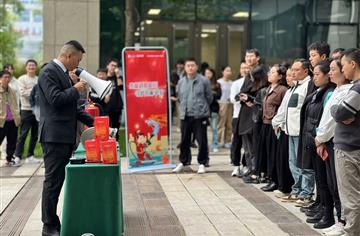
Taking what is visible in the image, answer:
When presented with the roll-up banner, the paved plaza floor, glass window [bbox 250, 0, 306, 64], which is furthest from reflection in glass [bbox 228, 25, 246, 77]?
the paved plaza floor

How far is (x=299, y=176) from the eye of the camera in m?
6.82

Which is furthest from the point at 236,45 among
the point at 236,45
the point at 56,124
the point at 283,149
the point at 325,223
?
the point at 56,124

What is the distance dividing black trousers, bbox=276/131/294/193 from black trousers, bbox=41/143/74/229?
A: 3072 millimetres

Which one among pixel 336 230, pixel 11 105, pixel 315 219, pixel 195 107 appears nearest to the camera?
pixel 336 230

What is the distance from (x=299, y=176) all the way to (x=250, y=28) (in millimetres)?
10166

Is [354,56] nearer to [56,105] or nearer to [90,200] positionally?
[90,200]

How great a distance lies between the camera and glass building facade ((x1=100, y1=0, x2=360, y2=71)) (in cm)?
1598

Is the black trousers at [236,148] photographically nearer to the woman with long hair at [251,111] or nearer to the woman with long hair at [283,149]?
the woman with long hair at [251,111]

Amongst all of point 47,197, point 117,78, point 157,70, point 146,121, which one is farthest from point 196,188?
point 117,78

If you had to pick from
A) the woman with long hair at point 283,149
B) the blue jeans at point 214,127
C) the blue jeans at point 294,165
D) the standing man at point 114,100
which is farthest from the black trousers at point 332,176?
the blue jeans at point 214,127

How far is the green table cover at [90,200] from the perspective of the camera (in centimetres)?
455

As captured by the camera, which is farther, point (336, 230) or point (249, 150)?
point (249, 150)

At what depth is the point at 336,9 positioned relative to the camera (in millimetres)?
16469

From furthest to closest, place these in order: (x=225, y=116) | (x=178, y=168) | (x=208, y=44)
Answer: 1. (x=208, y=44)
2. (x=225, y=116)
3. (x=178, y=168)
